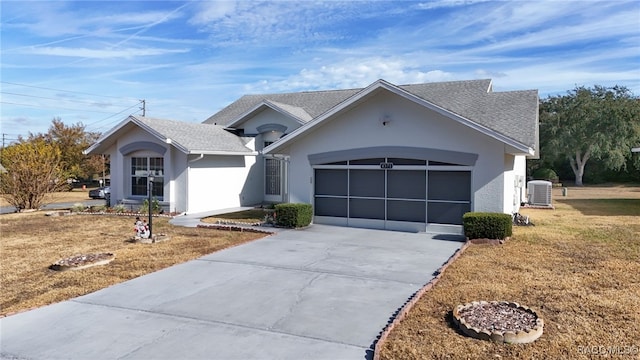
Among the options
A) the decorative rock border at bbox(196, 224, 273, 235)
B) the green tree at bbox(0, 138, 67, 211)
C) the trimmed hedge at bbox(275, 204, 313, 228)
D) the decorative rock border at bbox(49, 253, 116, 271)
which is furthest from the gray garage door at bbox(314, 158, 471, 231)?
the green tree at bbox(0, 138, 67, 211)

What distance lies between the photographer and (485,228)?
495 inches

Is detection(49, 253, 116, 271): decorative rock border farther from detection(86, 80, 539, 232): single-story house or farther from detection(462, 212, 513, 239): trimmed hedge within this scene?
detection(462, 212, 513, 239): trimmed hedge

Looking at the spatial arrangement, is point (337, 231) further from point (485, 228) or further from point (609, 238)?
point (609, 238)

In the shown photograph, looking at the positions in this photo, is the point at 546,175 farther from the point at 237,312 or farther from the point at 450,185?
the point at 237,312

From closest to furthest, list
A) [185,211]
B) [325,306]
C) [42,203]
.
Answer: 1. [325,306]
2. [185,211]
3. [42,203]

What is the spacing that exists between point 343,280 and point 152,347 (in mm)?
4125

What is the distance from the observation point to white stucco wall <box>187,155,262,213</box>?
20.0 meters

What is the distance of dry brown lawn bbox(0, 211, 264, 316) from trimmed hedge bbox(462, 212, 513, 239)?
6382mm

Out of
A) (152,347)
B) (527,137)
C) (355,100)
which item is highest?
(355,100)

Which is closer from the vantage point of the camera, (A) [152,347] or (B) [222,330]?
(A) [152,347]

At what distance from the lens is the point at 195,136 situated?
20531 millimetres

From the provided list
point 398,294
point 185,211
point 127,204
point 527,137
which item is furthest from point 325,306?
point 127,204

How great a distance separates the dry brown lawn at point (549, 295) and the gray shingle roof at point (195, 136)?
12.6 m

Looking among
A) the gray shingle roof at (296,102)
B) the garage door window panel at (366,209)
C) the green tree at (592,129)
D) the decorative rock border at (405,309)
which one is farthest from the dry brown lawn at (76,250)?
the green tree at (592,129)
